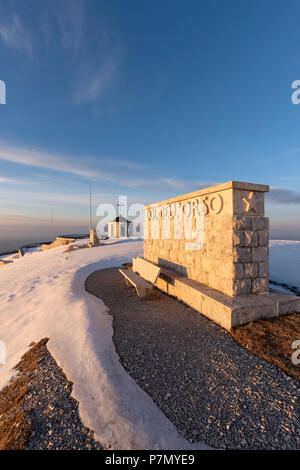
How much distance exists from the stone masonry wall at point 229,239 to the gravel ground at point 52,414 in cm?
362

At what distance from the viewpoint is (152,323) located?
14.1 ft

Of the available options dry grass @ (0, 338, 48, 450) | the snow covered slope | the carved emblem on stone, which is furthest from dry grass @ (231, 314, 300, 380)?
dry grass @ (0, 338, 48, 450)

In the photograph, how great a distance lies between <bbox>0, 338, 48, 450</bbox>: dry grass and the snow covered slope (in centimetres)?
22

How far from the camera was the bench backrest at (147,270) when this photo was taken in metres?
5.91

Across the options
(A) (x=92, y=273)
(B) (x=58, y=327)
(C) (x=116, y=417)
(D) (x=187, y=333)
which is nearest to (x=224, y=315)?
(D) (x=187, y=333)

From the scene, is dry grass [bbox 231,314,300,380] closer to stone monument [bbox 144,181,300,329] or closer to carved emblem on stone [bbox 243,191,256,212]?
stone monument [bbox 144,181,300,329]

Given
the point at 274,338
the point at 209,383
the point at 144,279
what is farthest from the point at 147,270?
the point at 209,383

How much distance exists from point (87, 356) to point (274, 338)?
326cm

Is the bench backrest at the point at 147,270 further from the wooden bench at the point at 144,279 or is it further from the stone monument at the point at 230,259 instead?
the stone monument at the point at 230,259

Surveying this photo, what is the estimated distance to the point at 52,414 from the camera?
84.8 inches

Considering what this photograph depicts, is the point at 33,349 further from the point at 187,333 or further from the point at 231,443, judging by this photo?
the point at 231,443

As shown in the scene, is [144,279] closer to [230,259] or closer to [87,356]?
[230,259]

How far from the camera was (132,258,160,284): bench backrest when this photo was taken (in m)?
5.91

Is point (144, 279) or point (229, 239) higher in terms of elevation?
point (229, 239)
